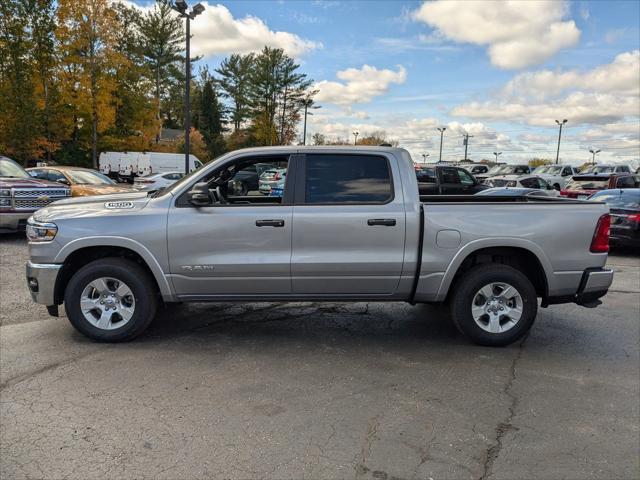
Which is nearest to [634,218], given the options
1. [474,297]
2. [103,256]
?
[474,297]

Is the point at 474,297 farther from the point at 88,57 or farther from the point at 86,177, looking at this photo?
the point at 88,57

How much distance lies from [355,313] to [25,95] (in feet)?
86.8

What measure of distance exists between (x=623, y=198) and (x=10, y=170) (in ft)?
44.5

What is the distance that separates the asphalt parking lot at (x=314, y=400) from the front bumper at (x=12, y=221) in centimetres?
541

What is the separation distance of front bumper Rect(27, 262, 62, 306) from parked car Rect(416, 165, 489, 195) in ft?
50.3

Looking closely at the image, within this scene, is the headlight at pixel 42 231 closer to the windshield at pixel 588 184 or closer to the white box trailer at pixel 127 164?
the windshield at pixel 588 184

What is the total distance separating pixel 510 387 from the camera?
4.11 m

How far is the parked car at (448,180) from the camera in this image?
18850mm

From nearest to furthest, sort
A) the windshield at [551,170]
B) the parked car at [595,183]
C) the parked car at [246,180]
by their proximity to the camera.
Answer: the parked car at [246,180] → the parked car at [595,183] → the windshield at [551,170]

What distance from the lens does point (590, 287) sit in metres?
4.93

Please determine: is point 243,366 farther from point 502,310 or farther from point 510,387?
point 502,310

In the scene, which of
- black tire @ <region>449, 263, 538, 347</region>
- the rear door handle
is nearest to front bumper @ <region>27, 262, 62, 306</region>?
the rear door handle

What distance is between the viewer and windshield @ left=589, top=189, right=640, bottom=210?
10.7 meters

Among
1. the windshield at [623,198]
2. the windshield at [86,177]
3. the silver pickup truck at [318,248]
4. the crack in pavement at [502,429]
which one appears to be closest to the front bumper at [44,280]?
the silver pickup truck at [318,248]
